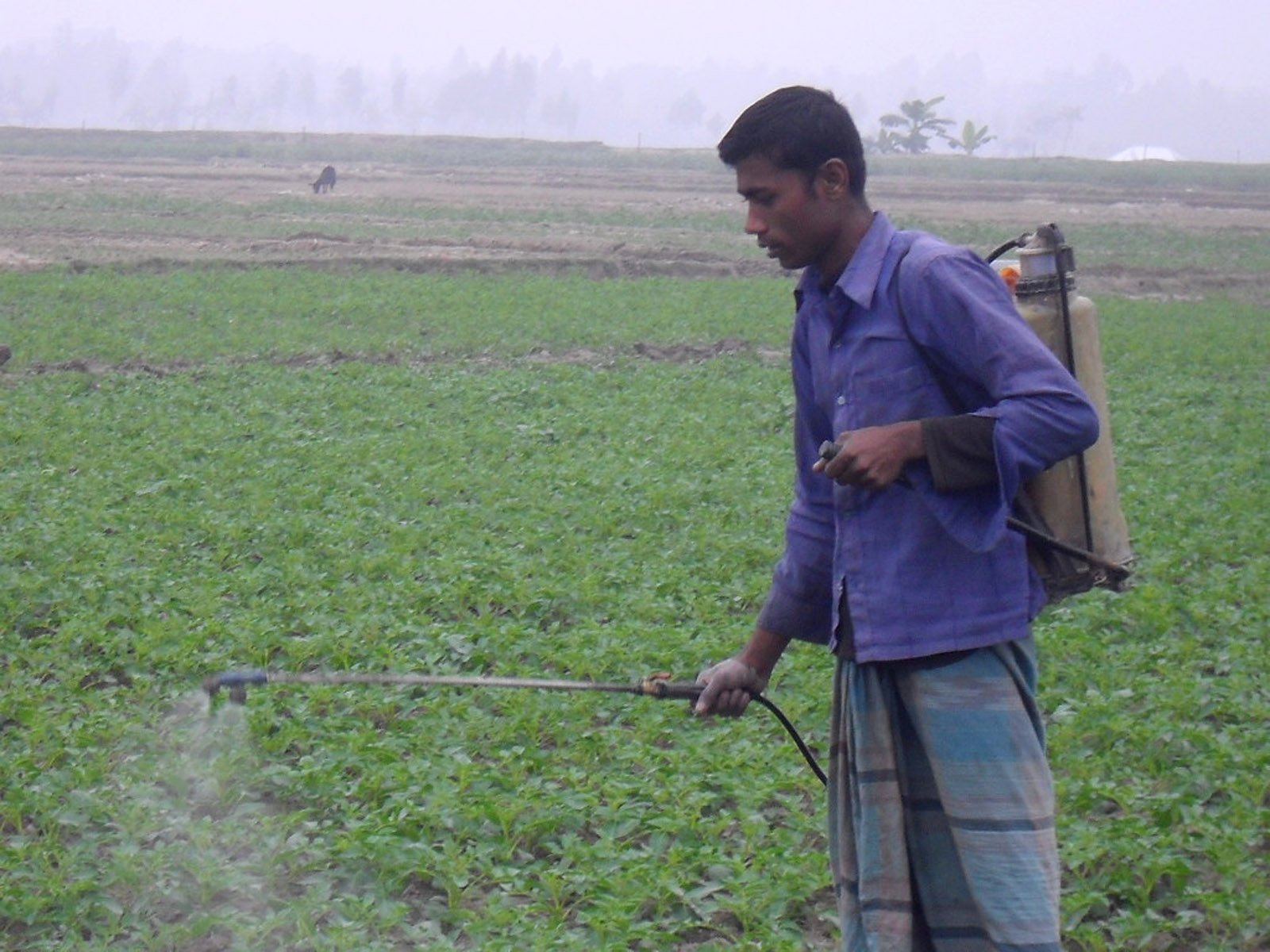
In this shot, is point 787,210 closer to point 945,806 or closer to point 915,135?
point 945,806

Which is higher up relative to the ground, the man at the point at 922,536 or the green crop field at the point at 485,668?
the man at the point at 922,536

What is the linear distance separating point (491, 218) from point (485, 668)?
2790 centimetres

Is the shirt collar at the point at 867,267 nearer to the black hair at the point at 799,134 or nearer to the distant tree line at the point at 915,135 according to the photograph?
the black hair at the point at 799,134

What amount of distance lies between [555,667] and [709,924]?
217 centimetres

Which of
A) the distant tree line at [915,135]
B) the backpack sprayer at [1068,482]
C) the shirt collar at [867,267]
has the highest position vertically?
the distant tree line at [915,135]

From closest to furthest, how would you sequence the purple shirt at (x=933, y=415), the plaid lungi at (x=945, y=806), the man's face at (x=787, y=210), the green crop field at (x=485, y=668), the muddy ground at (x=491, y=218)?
1. the purple shirt at (x=933, y=415)
2. the plaid lungi at (x=945, y=806)
3. the man's face at (x=787, y=210)
4. the green crop field at (x=485, y=668)
5. the muddy ground at (x=491, y=218)

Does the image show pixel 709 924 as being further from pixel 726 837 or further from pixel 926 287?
pixel 926 287

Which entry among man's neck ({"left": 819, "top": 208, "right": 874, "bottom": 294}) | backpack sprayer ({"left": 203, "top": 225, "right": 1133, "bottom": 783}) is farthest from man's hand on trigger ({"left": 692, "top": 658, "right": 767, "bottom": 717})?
man's neck ({"left": 819, "top": 208, "right": 874, "bottom": 294})

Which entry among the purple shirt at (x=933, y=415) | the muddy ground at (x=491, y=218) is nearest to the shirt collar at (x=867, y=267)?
the purple shirt at (x=933, y=415)

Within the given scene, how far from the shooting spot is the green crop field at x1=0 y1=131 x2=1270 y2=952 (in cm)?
436

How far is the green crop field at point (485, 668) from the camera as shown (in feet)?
14.3

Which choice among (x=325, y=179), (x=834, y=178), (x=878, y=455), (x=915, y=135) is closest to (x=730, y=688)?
(x=878, y=455)

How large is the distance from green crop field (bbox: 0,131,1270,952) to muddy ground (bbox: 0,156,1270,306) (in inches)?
432

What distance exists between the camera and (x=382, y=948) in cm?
402
